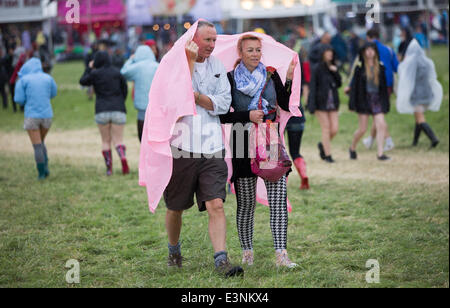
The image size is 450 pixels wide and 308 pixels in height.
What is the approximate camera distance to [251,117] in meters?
5.17

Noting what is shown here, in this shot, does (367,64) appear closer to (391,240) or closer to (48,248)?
(391,240)

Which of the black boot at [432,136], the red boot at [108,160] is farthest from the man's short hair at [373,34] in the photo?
the red boot at [108,160]

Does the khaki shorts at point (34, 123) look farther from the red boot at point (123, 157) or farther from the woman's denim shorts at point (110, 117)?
the red boot at point (123, 157)

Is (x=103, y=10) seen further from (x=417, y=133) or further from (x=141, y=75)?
(x=141, y=75)

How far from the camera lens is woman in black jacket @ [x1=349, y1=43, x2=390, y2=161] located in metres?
10.9

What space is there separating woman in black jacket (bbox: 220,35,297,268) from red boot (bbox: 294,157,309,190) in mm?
3532

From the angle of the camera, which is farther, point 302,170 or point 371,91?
point 371,91

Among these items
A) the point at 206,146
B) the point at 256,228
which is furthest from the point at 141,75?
the point at 206,146

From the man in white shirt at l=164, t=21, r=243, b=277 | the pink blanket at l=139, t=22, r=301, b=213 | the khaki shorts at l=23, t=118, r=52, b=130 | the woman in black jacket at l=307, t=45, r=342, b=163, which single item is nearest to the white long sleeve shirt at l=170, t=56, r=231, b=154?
the man in white shirt at l=164, t=21, r=243, b=277

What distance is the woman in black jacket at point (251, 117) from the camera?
5230 mm

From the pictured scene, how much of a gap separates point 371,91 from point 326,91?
0.84 meters

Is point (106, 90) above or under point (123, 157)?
above

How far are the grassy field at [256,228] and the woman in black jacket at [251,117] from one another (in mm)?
376

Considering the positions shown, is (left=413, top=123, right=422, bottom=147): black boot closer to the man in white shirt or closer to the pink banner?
the man in white shirt
